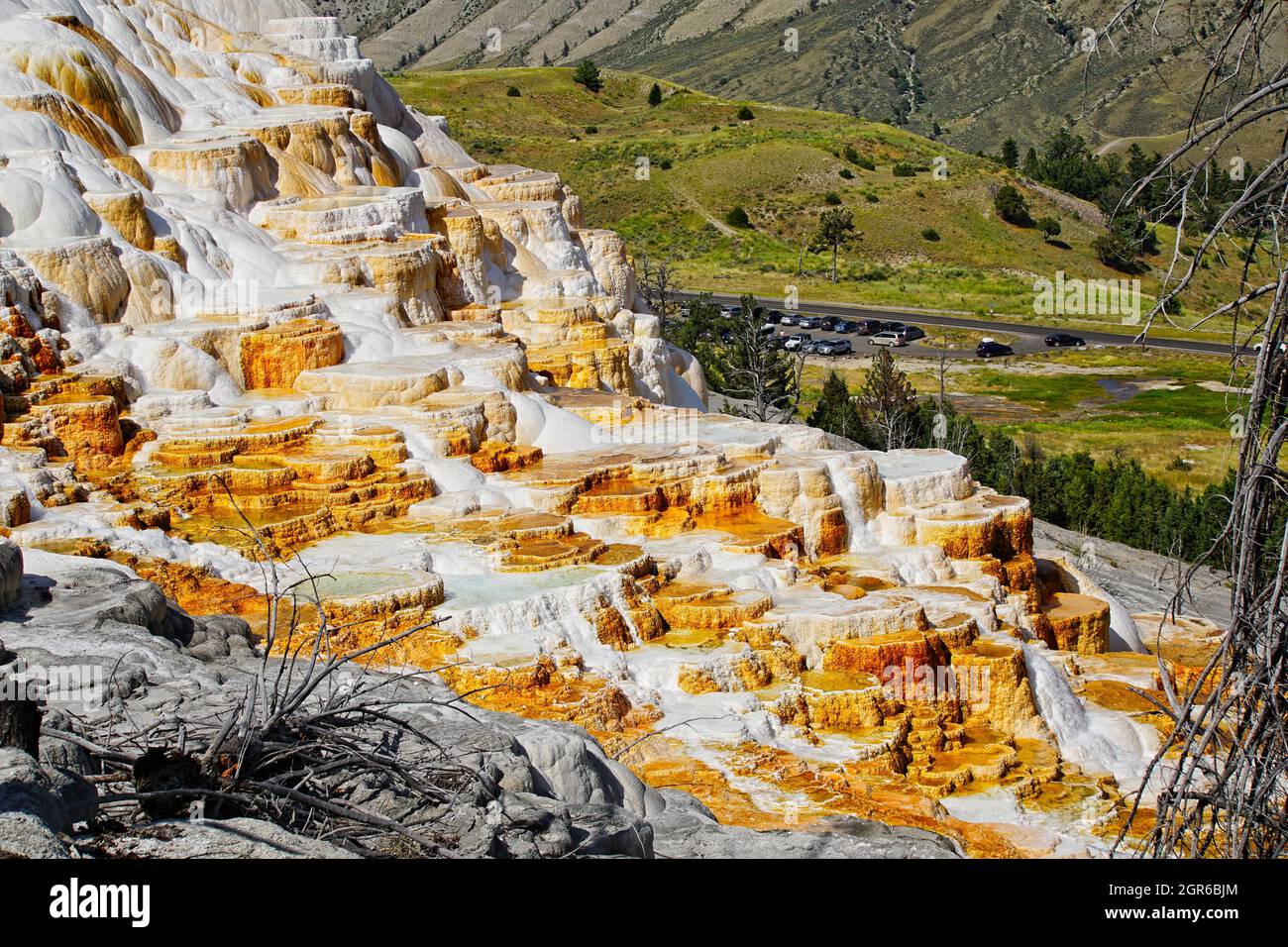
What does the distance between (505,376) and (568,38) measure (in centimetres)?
13069

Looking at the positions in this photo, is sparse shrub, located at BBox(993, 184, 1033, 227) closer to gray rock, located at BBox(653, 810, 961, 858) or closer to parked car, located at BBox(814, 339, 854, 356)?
parked car, located at BBox(814, 339, 854, 356)

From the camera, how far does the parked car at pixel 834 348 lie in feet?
143

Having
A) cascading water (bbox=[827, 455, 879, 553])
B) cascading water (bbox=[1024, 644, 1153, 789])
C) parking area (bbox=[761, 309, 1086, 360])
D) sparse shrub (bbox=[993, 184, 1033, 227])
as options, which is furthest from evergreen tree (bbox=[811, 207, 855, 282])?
cascading water (bbox=[1024, 644, 1153, 789])

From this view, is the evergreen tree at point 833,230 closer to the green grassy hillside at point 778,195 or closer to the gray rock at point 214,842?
the green grassy hillside at point 778,195

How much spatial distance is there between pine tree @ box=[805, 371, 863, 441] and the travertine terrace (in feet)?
32.5

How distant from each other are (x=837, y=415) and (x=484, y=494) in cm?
1819

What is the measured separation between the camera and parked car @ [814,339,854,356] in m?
43.6

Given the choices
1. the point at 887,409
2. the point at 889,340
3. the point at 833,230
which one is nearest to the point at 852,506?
the point at 887,409

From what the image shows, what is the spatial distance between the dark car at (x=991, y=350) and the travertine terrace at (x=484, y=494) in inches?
932

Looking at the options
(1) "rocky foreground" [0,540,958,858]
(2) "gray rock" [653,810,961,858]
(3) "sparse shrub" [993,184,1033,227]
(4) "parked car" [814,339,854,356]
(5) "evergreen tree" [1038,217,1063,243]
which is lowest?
(4) "parked car" [814,339,854,356]

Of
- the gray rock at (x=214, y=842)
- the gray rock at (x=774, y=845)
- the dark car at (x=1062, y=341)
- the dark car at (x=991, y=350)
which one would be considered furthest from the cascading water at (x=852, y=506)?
the dark car at (x=1062, y=341)
